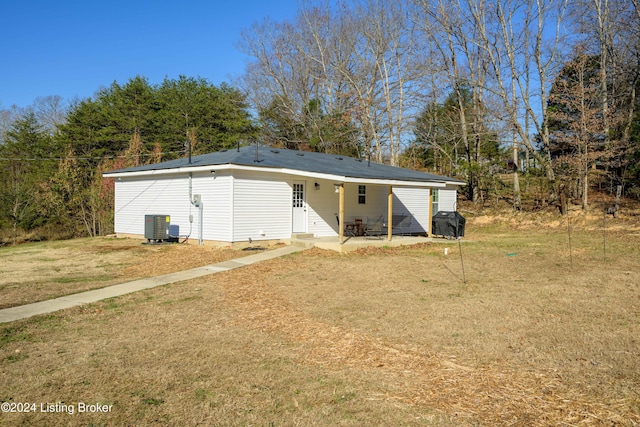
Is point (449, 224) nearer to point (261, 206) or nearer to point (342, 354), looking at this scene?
point (261, 206)

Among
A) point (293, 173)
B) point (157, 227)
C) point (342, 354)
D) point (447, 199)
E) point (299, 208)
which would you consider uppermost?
point (293, 173)

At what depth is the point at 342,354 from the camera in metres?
A: 5.17

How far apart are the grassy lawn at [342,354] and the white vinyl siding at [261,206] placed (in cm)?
570

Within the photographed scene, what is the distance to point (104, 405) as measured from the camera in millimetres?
3775

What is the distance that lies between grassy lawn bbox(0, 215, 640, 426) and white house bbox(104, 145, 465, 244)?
586cm

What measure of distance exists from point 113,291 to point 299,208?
8.97 meters

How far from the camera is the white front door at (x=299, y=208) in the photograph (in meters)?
16.6

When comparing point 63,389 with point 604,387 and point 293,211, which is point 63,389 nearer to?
point 604,387

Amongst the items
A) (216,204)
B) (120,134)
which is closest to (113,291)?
(216,204)

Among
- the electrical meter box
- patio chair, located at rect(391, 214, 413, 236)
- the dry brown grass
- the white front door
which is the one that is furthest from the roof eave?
the dry brown grass

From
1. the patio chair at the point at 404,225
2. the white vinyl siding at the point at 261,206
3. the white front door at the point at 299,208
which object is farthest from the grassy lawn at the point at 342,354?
the patio chair at the point at 404,225

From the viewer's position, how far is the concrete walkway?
6.87 meters

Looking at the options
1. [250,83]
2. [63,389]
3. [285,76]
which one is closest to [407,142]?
[285,76]

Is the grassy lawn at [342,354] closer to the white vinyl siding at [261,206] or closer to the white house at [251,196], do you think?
the white vinyl siding at [261,206]
